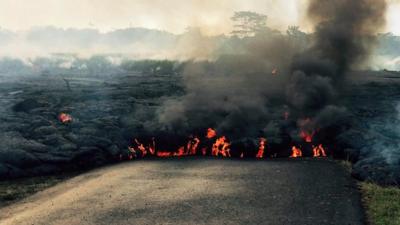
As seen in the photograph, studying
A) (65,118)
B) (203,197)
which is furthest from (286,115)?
(203,197)

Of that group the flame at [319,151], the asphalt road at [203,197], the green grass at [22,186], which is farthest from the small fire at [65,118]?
the flame at [319,151]

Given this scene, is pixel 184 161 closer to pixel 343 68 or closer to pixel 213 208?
pixel 213 208

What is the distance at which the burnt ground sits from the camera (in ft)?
126

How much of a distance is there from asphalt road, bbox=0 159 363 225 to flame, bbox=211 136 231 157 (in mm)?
4747

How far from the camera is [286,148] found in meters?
43.1

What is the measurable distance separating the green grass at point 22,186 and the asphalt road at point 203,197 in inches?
44.1

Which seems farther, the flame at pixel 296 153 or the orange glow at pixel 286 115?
the orange glow at pixel 286 115

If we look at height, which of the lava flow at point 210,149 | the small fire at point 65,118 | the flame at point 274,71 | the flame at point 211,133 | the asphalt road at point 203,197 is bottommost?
the asphalt road at point 203,197

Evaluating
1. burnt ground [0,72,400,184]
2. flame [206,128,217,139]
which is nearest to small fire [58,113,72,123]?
burnt ground [0,72,400,184]

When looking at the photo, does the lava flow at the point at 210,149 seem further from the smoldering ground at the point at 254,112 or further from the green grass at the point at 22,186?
the green grass at the point at 22,186

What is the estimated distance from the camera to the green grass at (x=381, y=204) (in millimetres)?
24520

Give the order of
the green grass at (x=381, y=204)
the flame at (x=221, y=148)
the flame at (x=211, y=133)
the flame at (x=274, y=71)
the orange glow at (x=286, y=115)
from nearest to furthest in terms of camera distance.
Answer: the green grass at (x=381, y=204), the flame at (x=221, y=148), the flame at (x=211, y=133), the orange glow at (x=286, y=115), the flame at (x=274, y=71)

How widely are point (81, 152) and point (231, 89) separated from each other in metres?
27.8

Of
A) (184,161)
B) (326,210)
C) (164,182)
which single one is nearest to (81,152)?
(184,161)
